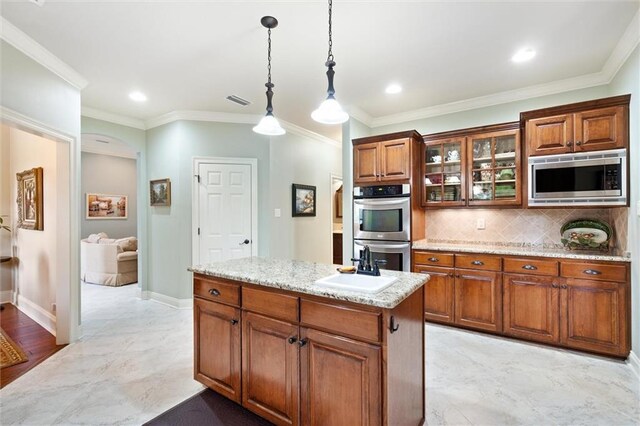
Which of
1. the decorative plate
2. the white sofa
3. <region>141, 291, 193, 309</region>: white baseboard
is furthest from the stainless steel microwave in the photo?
the white sofa

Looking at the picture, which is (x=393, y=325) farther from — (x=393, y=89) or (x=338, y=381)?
(x=393, y=89)

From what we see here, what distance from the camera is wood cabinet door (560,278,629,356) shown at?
263cm

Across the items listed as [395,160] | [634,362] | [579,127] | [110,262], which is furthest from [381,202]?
[110,262]

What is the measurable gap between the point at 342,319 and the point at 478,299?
2337mm

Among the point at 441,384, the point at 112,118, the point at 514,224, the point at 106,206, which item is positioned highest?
the point at 112,118

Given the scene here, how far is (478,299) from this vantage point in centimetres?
326

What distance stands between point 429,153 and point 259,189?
7.76 ft

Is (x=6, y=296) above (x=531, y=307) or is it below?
below

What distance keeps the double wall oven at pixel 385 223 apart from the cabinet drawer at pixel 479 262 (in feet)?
1.80

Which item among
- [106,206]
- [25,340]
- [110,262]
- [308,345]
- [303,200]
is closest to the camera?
[308,345]

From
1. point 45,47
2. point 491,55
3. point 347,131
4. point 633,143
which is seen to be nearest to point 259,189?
point 347,131

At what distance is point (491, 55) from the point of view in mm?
2793

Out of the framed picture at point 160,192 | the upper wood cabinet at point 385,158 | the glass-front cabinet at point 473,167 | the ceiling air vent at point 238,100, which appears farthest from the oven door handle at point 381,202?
the framed picture at point 160,192

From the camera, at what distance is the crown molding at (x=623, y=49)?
7.71 ft
